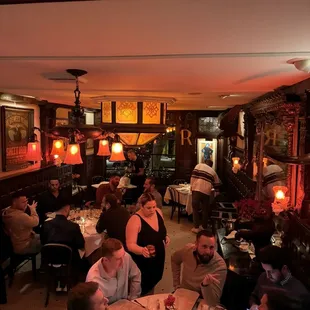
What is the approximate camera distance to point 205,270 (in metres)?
3.39

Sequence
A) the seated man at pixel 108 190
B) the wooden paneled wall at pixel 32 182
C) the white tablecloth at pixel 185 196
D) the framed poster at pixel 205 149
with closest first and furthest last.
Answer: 1. the wooden paneled wall at pixel 32 182
2. the seated man at pixel 108 190
3. the white tablecloth at pixel 185 196
4. the framed poster at pixel 205 149

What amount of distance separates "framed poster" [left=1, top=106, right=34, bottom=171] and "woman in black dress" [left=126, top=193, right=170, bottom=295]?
362cm

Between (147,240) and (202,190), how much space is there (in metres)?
4.23

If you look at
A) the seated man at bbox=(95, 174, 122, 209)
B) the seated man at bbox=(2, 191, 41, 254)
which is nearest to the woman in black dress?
the seated man at bbox=(2, 191, 41, 254)

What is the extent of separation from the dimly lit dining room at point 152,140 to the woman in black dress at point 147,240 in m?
0.02

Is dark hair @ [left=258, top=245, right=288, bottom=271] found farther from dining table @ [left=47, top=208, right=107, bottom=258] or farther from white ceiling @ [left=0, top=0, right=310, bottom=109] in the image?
dining table @ [left=47, top=208, right=107, bottom=258]

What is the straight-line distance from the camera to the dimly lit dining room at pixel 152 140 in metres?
1.79

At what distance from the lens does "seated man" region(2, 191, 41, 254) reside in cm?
511

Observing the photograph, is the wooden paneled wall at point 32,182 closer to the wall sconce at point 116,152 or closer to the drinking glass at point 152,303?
the wall sconce at point 116,152

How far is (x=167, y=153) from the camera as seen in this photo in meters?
11.6

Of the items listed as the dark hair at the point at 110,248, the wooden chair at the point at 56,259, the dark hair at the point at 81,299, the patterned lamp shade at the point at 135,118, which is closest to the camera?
the dark hair at the point at 81,299

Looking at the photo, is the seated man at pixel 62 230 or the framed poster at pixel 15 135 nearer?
the seated man at pixel 62 230

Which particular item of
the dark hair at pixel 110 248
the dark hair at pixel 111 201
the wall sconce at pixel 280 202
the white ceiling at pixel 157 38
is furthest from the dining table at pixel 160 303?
the white ceiling at pixel 157 38

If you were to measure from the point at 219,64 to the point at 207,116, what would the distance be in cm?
839
